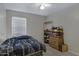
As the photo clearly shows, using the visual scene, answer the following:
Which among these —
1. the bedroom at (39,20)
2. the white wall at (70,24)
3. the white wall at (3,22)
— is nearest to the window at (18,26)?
the bedroom at (39,20)

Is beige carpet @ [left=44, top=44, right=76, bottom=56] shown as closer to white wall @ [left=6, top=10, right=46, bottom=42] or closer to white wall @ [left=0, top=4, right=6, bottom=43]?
white wall @ [left=6, top=10, right=46, bottom=42]

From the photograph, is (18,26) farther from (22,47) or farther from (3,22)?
(22,47)

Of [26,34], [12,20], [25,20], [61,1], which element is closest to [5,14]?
[12,20]

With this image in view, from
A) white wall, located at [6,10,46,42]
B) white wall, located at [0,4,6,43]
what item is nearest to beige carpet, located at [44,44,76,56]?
white wall, located at [6,10,46,42]

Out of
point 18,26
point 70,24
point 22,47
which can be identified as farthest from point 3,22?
point 70,24

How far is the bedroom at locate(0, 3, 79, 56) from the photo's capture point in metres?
1.38

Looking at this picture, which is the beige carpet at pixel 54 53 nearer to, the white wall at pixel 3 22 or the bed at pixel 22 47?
the bed at pixel 22 47

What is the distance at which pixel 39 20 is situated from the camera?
1505mm

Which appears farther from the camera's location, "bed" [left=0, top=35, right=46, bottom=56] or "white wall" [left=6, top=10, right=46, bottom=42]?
"white wall" [left=6, top=10, right=46, bottom=42]

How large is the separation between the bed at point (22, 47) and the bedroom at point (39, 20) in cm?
3

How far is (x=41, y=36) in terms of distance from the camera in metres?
1.50

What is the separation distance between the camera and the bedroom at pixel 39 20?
138 centimetres

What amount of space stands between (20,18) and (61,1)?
0.66 m

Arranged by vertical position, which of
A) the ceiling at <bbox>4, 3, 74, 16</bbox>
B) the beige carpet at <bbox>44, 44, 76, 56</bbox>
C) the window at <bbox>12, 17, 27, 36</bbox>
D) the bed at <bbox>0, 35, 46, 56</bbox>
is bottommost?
the beige carpet at <bbox>44, 44, 76, 56</bbox>
